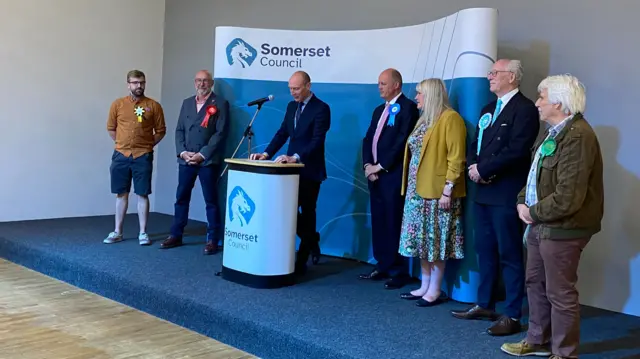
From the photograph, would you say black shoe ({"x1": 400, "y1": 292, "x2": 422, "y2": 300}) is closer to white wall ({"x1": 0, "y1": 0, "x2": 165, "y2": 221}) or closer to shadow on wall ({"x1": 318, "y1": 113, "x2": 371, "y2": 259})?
shadow on wall ({"x1": 318, "y1": 113, "x2": 371, "y2": 259})

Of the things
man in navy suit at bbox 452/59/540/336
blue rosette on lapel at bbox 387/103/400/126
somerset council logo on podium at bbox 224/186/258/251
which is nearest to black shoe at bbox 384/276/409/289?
man in navy suit at bbox 452/59/540/336

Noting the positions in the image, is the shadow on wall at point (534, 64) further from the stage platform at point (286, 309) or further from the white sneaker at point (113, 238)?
the white sneaker at point (113, 238)

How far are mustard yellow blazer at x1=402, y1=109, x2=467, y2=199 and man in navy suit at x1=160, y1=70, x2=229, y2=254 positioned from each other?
1929 mm

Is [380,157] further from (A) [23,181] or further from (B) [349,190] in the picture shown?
(A) [23,181]

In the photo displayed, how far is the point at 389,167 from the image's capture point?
3773mm

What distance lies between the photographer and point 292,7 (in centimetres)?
557

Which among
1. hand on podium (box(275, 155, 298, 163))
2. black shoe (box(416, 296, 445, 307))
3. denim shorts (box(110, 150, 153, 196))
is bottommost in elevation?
black shoe (box(416, 296, 445, 307))

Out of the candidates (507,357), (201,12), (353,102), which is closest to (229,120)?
(353,102)

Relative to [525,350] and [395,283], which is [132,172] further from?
[525,350]

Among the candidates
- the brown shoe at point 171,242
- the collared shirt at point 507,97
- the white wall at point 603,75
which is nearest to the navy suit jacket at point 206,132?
the brown shoe at point 171,242

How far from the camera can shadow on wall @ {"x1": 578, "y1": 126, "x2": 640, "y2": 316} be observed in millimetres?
3564

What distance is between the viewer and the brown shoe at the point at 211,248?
4.66 m

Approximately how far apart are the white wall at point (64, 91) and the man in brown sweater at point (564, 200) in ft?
16.5

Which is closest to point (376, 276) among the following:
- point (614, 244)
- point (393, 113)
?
point (393, 113)
